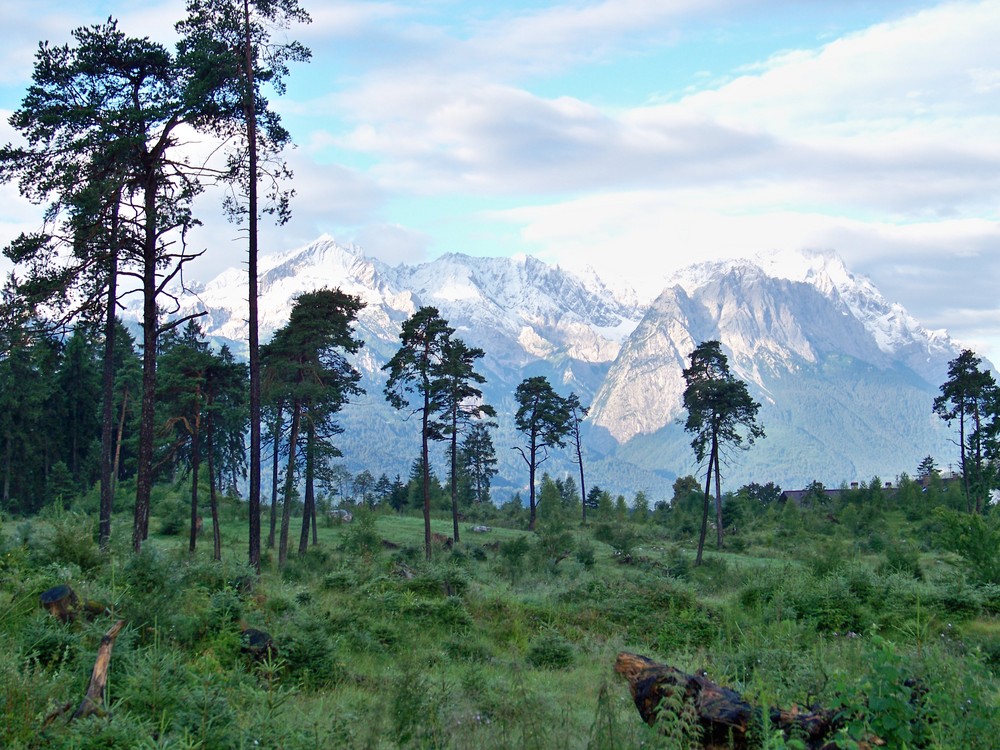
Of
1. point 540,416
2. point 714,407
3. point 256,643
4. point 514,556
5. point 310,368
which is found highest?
point 310,368

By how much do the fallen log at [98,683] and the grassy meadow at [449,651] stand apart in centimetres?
17

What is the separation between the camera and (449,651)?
1302 centimetres

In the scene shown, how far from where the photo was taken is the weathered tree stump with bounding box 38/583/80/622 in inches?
360

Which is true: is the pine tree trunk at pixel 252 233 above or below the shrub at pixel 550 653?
above

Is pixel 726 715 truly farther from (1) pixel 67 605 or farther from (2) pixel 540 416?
(2) pixel 540 416

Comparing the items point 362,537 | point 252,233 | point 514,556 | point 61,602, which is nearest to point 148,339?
point 252,233

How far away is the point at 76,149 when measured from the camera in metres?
16.9

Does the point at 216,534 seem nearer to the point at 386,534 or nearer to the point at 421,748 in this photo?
the point at 386,534

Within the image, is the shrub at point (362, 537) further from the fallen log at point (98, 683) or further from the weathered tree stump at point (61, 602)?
the fallen log at point (98, 683)

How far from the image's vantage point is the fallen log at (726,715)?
21.1 feet

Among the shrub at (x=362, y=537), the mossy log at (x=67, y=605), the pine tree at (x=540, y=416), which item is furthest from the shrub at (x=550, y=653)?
the pine tree at (x=540, y=416)

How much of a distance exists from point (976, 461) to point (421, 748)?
58.1 metres

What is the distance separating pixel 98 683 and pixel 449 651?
713cm

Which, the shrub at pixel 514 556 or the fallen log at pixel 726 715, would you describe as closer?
the fallen log at pixel 726 715
